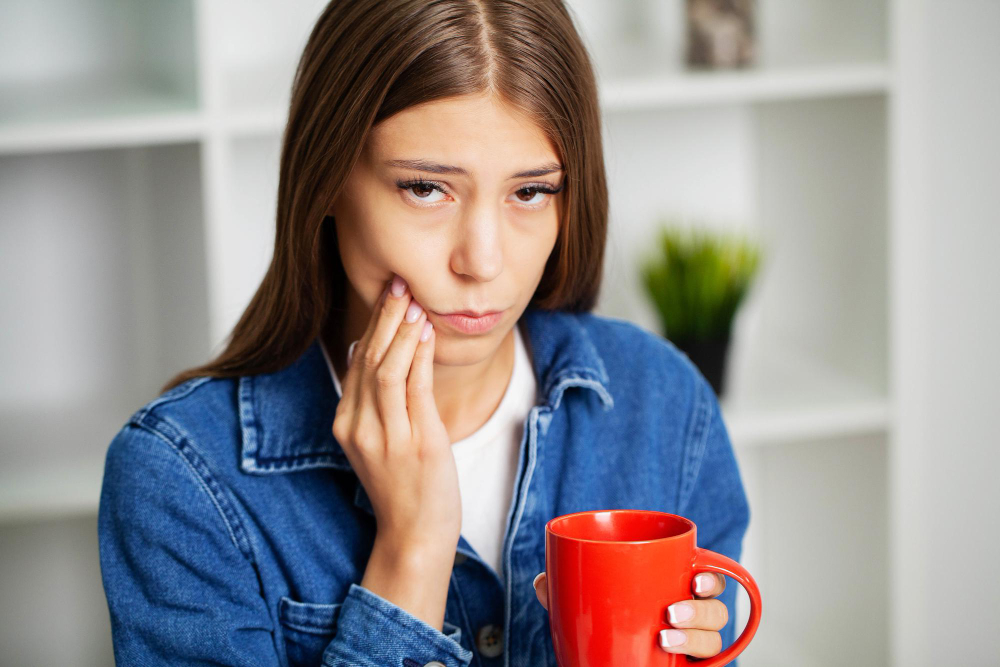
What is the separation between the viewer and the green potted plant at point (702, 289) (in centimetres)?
156

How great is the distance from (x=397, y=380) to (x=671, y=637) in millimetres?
315

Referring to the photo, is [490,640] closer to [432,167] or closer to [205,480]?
[205,480]

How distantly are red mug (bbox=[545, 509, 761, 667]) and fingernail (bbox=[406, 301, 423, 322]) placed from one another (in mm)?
248

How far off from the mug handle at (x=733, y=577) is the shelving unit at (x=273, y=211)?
86 cm

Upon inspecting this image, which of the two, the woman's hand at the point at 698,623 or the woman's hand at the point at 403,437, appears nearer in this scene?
the woman's hand at the point at 698,623

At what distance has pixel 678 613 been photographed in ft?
2.16

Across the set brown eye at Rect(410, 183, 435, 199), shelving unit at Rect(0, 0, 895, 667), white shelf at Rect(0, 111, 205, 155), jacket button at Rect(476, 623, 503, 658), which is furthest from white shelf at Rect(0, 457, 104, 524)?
brown eye at Rect(410, 183, 435, 199)

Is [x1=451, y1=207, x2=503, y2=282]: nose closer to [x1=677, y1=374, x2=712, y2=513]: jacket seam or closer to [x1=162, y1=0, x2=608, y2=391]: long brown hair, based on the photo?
[x1=162, y1=0, x2=608, y2=391]: long brown hair

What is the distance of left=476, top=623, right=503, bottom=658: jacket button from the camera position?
946 mm

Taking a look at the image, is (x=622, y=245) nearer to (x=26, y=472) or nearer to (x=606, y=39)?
(x=606, y=39)

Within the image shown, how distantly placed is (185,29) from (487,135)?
75 cm

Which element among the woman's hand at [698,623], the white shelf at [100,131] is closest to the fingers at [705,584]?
the woman's hand at [698,623]

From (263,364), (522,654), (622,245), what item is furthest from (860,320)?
(263,364)

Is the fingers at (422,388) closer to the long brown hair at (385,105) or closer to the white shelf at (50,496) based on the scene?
the long brown hair at (385,105)
